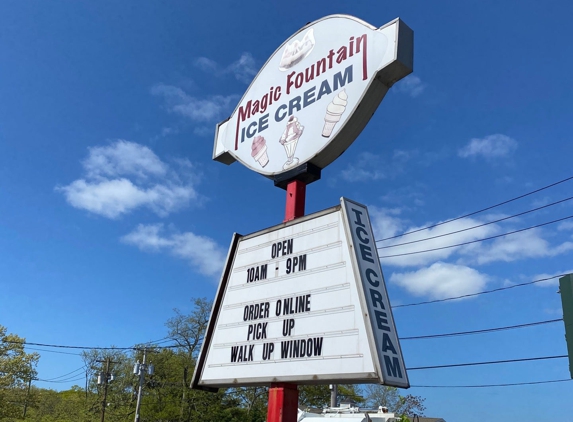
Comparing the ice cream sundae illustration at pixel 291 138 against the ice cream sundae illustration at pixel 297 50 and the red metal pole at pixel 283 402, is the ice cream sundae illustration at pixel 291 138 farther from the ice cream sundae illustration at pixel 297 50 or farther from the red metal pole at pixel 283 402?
the red metal pole at pixel 283 402

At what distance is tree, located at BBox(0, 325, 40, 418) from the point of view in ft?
129

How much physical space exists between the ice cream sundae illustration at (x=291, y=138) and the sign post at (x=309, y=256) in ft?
0.06

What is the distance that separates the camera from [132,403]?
40719 millimetres

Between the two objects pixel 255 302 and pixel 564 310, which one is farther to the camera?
pixel 564 310

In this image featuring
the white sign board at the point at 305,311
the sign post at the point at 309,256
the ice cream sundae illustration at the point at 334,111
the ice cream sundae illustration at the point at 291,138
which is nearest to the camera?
the white sign board at the point at 305,311

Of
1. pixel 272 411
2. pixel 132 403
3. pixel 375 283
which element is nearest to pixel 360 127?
pixel 375 283

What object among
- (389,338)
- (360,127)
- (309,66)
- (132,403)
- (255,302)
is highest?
(309,66)

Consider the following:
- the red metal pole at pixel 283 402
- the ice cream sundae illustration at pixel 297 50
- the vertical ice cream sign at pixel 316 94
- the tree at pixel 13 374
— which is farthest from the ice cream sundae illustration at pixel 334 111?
the tree at pixel 13 374

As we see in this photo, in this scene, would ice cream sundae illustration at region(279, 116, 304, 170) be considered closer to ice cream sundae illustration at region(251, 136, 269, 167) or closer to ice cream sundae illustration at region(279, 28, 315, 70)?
ice cream sundae illustration at region(251, 136, 269, 167)

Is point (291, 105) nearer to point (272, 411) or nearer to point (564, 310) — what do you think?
point (272, 411)

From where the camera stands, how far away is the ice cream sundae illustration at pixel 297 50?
7.12m

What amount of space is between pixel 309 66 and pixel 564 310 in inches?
209

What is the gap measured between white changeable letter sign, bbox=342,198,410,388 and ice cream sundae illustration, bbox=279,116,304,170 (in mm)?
1428

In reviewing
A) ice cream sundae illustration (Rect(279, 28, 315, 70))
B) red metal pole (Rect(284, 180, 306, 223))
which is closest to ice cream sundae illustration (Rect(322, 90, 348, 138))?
red metal pole (Rect(284, 180, 306, 223))
